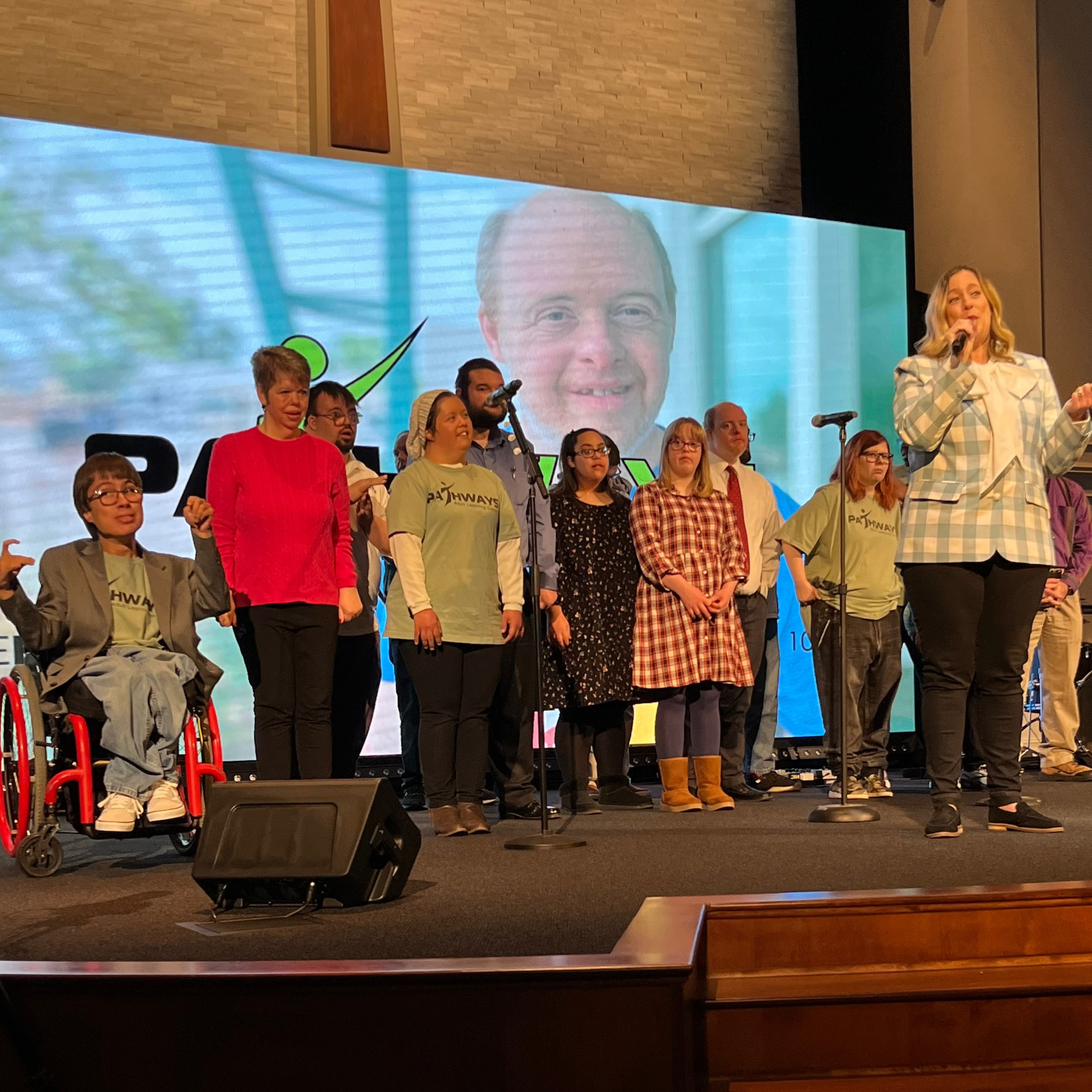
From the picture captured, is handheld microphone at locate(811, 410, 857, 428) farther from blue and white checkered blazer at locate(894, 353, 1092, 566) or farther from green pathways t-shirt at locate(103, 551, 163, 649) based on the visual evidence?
green pathways t-shirt at locate(103, 551, 163, 649)

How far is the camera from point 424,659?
3.63 meters

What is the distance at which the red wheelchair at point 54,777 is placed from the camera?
10.3ft

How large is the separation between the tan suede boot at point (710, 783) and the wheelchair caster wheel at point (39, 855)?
6.04ft

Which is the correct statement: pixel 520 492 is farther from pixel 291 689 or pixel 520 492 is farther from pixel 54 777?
pixel 54 777

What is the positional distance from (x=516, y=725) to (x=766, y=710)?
129 centimetres

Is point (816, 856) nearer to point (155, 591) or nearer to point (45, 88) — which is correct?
point (155, 591)

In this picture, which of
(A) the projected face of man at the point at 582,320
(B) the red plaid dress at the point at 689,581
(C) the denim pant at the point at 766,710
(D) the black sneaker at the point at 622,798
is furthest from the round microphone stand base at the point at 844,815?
(A) the projected face of man at the point at 582,320

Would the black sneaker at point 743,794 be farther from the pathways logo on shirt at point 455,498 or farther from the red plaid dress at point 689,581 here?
the pathways logo on shirt at point 455,498

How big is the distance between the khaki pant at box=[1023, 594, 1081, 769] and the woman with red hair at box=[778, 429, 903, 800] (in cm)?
101

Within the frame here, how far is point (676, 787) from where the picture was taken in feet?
13.6

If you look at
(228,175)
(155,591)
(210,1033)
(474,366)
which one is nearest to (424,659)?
(155,591)

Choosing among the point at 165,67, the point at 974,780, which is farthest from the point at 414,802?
the point at 165,67

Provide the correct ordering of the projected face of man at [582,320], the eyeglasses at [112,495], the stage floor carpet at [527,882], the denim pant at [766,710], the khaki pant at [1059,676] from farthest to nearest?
the projected face of man at [582,320] < the khaki pant at [1059,676] < the denim pant at [766,710] < the eyeglasses at [112,495] < the stage floor carpet at [527,882]

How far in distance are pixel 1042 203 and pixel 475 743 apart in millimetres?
4520
